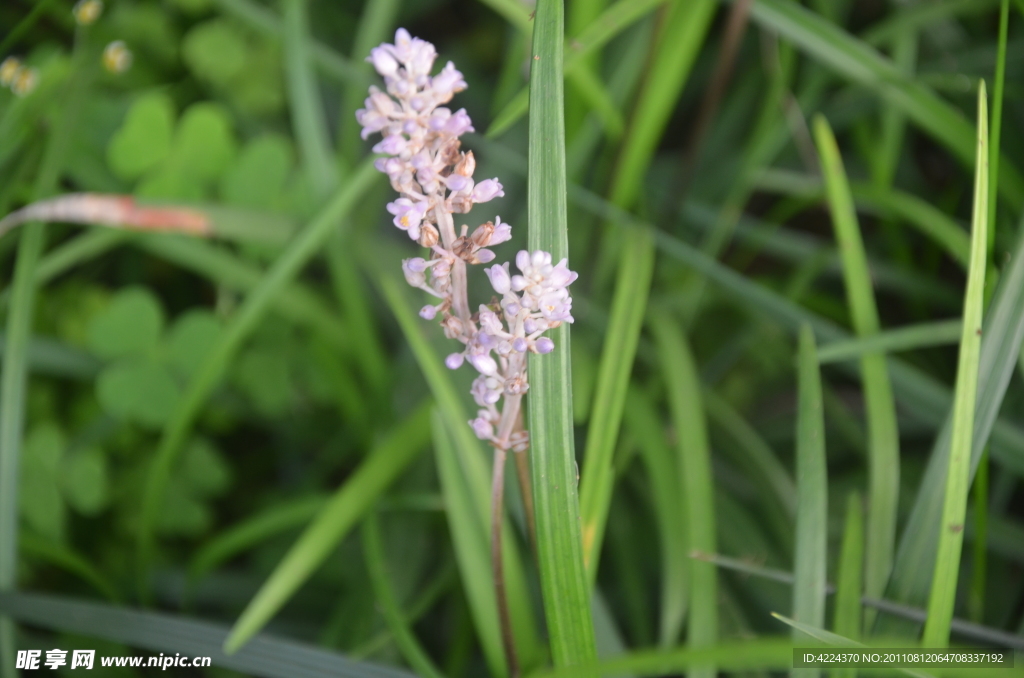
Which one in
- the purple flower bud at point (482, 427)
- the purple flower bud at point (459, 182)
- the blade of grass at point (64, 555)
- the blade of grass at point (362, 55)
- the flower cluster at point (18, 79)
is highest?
the blade of grass at point (362, 55)

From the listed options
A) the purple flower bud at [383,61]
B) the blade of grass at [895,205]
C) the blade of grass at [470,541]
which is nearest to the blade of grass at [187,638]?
the blade of grass at [470,541]

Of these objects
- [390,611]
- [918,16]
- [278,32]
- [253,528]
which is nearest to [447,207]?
[390,611]

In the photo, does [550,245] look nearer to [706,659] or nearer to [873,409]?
[706,659]

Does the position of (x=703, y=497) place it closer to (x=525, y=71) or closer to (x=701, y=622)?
(x=701, y=622)

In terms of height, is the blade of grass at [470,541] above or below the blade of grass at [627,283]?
below

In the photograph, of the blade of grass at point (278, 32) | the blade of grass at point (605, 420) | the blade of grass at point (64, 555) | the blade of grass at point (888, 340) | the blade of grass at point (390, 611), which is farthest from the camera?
the blade of grass at point (278, 32)

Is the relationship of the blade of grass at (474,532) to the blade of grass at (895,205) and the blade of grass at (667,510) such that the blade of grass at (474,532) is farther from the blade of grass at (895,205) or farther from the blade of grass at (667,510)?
the blade of grass at (895,205)

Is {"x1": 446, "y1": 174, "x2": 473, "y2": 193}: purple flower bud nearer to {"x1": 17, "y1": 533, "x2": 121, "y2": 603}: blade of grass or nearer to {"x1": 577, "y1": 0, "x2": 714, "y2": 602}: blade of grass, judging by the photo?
{"x1": 577, "y1": 0, "x2": 714, "y2": 602}: blade of grass
